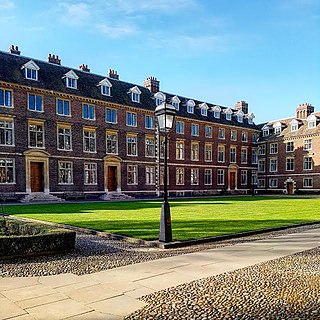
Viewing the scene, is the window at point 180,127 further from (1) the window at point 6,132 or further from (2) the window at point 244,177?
(1) the window at point 6,132

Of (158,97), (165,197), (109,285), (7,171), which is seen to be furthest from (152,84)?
(109,285)

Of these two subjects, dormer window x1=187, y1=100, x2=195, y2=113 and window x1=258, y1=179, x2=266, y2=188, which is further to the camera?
window x1=258, y1=179, x2=266, y2=188

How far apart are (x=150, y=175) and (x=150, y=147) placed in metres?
3.58

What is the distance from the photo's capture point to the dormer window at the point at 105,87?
121 ft

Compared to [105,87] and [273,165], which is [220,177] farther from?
[105,87]

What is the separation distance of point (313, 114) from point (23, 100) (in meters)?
41.6

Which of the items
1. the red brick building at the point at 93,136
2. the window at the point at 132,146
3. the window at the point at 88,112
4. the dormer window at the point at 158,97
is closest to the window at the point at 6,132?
the red brick building at the point at 93,136

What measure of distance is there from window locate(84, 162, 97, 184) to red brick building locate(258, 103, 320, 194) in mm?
31868

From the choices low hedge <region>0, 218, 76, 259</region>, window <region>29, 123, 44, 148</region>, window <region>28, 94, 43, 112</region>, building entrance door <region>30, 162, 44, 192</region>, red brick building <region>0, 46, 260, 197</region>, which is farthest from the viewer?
building entrance door <region>30, 162, 44, 192</region>

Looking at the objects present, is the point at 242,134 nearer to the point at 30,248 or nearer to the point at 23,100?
the point at 23,100

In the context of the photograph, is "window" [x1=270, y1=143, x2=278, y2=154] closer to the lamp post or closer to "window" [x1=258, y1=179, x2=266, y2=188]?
"window" [x1=258, y1=179, x2=266, y2=188]

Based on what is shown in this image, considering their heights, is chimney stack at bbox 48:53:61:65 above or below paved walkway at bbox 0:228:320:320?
above

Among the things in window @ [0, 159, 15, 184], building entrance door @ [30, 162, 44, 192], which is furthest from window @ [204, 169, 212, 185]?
window @ [0, 159, 15, 184]

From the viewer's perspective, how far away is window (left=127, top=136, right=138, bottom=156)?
1527 inches
